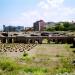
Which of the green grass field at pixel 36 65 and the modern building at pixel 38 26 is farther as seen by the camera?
the modern building at pixel 38 26

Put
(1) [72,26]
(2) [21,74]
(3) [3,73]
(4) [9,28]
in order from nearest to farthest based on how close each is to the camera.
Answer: (2) [21,74] < (3) [3,73] < (1) [72,26] < (4) [9,28]

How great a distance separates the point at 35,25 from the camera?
15225cm

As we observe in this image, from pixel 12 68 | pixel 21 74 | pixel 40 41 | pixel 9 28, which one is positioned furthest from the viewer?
pixel 9 28

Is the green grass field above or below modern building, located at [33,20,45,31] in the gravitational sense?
below

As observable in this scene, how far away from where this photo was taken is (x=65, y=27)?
119m

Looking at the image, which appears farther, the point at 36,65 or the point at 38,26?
the point at 38,26

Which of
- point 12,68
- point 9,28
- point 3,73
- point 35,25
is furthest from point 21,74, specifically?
point 9,28

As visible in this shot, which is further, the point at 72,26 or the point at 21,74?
the point at 72,26

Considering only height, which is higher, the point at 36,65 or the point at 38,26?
the point at 38,26

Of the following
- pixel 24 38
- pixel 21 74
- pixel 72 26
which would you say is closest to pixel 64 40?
pixel 24 38

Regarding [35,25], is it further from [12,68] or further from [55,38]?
[12,68]

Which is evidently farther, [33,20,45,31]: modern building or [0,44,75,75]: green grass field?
[33,20,45,31]: modern building

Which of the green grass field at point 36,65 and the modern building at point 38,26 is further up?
the modern building at point 38,26

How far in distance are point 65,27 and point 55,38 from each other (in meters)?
59.2
